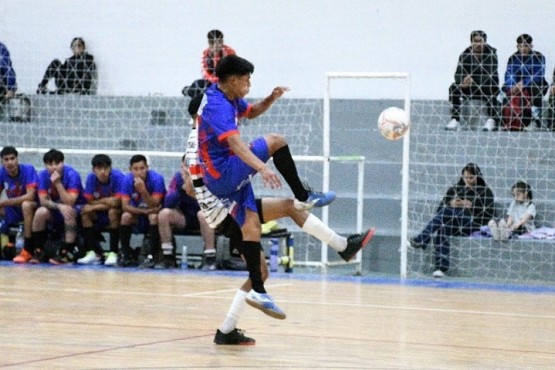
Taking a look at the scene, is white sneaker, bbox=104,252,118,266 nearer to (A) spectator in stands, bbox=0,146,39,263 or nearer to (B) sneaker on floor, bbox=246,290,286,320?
(A) spectator in stands, bbox=0,146,39,263

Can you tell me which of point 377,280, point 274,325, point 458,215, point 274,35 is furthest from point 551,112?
point 274,325

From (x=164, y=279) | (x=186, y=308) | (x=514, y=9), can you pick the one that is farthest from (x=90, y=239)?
(x=514, y=9)

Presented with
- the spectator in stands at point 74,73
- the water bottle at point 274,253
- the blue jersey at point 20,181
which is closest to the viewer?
the water bottle at point 274,253

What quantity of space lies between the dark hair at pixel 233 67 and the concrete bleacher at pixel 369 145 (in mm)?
7029

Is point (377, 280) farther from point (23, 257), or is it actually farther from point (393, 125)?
point (23, 257)

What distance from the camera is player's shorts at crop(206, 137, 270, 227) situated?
711 cm

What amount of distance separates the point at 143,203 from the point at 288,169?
703 centimetres

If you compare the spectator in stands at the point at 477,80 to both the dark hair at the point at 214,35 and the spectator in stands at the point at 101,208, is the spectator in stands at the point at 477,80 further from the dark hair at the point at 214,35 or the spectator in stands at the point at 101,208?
the spectator in stands at the point at 101,208

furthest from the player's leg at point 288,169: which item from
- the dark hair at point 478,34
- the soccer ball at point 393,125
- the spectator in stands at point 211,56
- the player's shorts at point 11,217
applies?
the spectator in stands at point 211,56

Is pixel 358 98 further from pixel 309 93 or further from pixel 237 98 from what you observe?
pixel 237 98

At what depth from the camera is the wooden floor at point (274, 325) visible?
6371mm

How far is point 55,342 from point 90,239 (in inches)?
306

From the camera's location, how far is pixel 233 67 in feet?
23.4

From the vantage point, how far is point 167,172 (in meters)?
16.2
